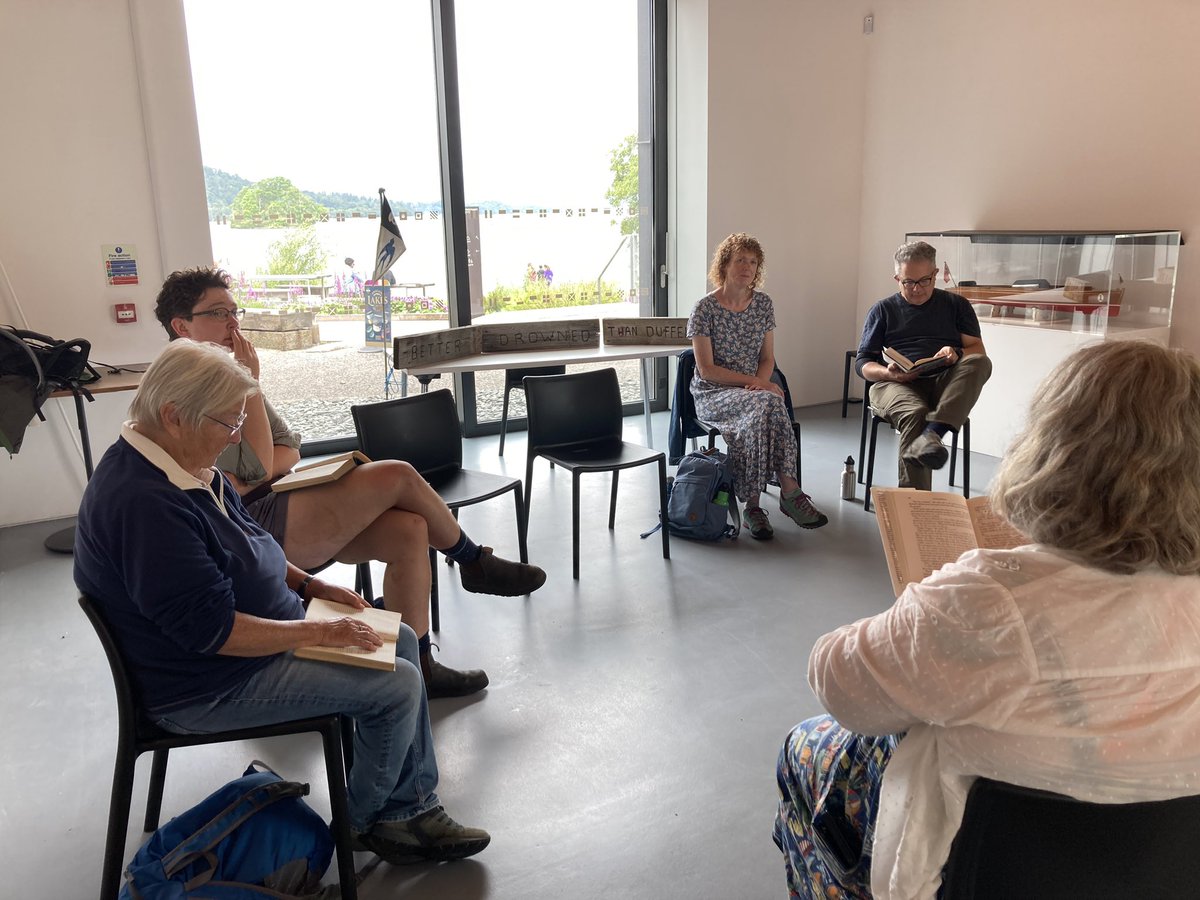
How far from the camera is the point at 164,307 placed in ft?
8.58

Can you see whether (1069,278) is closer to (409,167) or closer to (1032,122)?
(1032,122)

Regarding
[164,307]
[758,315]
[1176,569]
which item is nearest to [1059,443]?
[1176,569]

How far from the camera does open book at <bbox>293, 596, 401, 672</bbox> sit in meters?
1.71

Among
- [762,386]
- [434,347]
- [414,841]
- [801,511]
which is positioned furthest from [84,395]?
[801,511]

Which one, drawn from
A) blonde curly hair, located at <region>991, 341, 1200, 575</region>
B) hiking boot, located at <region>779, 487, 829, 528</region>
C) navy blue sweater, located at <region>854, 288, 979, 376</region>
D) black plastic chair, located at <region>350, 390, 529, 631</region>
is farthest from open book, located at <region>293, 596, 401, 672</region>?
navy blue sweater, located at <region>854, 288, 979, 376</region>

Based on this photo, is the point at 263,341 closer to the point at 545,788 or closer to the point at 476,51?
the point at 476,51

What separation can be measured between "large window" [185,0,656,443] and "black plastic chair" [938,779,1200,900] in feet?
14.2

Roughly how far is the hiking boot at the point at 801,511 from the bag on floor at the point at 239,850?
2.55m

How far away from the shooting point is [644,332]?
4633mm

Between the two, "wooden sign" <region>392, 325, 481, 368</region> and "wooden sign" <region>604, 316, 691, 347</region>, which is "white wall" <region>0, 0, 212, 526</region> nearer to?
"wooden sign" <region>392, 325, 481, 368</region>

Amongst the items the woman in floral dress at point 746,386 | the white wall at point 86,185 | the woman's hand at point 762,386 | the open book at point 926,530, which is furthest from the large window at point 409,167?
the open book at point 926,530

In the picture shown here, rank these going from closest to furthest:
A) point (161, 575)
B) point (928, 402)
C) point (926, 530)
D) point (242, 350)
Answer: point (161, 575)
point (926, 530)
point (242, 350)
point (928, 402)

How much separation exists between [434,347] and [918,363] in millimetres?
2155

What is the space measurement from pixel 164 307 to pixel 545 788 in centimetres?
171
